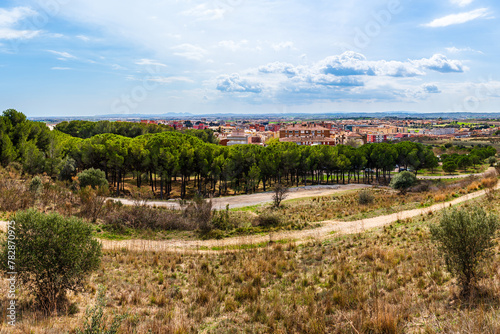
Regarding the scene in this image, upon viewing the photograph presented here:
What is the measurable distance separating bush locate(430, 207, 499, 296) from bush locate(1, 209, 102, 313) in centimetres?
889

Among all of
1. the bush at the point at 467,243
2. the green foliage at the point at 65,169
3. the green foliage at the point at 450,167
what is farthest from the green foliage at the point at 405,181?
the green foliage at the point at 65,169

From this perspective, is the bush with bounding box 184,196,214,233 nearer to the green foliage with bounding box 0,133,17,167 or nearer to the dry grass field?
the dry grass field

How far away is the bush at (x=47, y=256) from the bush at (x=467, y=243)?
8894mm

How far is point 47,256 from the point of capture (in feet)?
23.4

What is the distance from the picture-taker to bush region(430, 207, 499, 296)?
6922mm

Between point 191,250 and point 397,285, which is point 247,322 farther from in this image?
point 191,250

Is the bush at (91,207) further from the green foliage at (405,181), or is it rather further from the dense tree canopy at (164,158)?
the green foliage at (405,181)

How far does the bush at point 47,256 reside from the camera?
7.03m

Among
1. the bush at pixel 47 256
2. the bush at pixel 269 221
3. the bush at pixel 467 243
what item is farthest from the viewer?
the bush at pixel 269 221

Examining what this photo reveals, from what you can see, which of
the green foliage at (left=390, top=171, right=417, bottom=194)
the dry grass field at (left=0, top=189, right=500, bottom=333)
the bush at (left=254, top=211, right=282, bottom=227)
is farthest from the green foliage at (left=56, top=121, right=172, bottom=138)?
the dry grass field at (left=0, top=189, right=500, bottom=333)

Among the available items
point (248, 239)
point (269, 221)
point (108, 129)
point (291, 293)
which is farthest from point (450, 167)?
point (108, 129)

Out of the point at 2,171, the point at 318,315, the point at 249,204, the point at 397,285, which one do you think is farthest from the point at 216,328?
the point at 2,171

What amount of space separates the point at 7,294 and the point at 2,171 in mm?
28205

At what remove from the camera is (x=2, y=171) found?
29.1 meters
